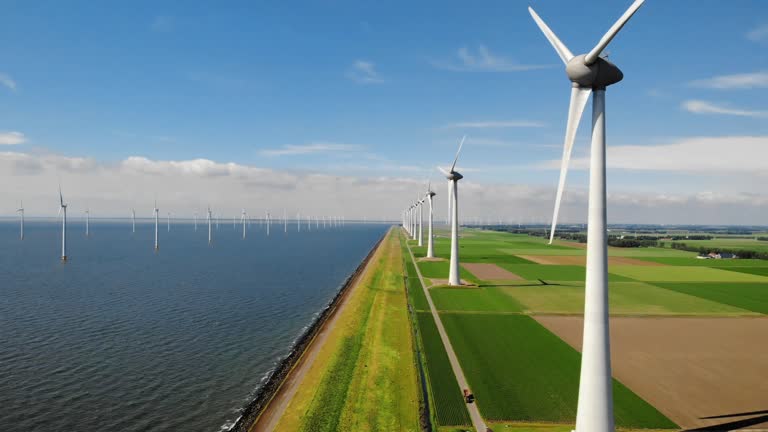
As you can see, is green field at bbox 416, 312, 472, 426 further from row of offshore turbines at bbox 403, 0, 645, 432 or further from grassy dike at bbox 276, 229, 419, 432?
row of offshore turbines at bbox 403, 0, 645, 432

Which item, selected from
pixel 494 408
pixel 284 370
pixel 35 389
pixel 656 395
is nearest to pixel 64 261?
pixel 35 389

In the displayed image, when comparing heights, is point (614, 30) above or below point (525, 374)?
above

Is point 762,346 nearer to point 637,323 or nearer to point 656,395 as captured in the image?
point 637,323

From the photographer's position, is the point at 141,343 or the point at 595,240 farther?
the point at 141,343

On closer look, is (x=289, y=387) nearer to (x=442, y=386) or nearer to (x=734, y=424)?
(x=442, y=386)

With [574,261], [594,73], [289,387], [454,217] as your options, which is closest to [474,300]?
[454,217]

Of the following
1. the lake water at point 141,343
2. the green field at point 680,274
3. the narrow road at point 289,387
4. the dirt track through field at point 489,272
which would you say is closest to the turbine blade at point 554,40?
the narrow road at point 289,387

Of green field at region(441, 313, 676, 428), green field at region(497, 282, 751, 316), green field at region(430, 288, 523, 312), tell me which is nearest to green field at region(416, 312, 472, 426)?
green field at region(441, 313, 676, 428)

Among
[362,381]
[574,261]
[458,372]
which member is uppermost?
[574,261]
